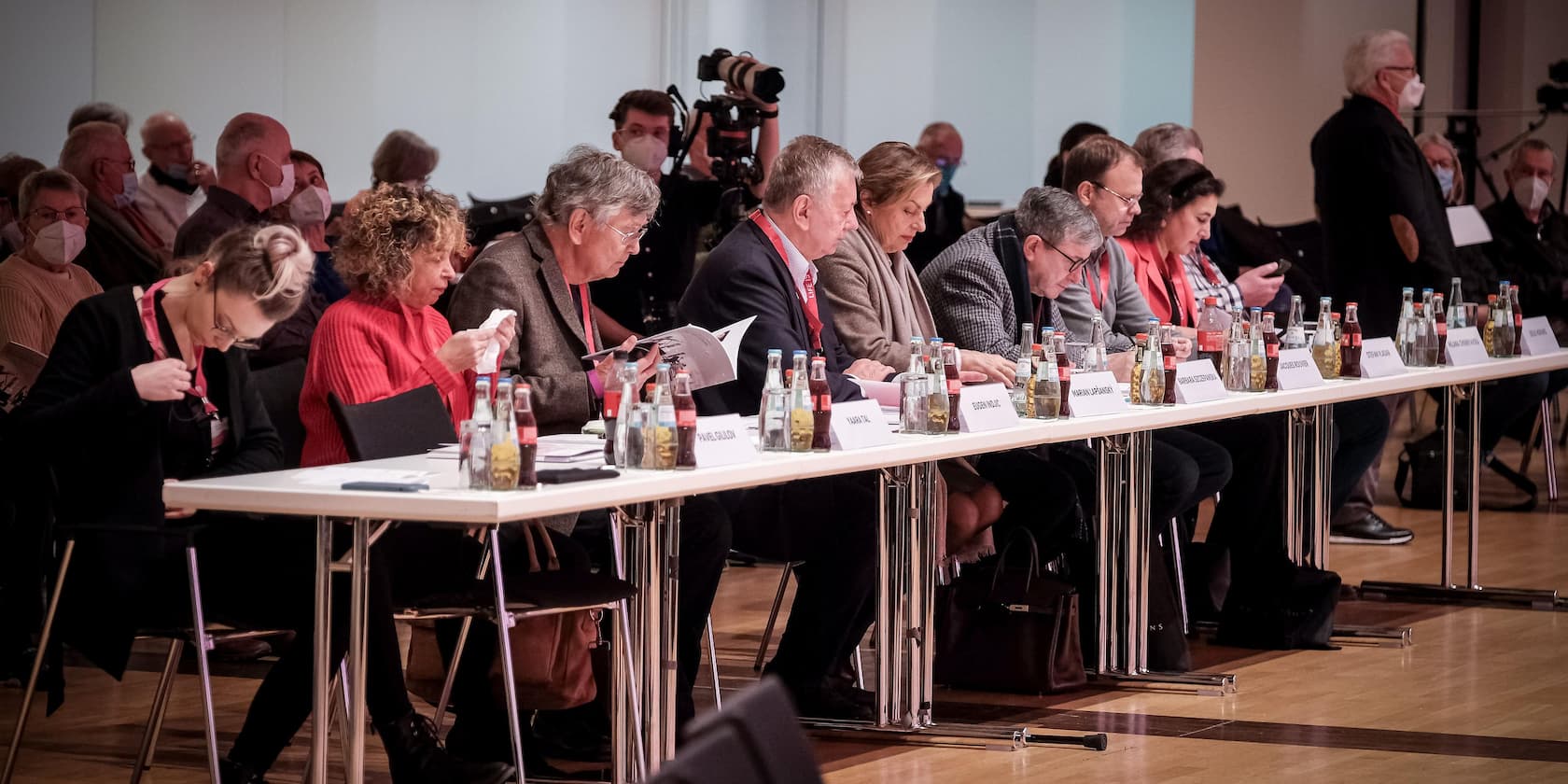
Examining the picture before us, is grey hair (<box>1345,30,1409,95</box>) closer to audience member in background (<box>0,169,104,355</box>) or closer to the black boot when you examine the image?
audience member in background (<box>0,169,104,355</box>)

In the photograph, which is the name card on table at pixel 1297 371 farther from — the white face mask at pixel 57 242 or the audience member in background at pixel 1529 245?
the audience member in background at pixel 1529 245

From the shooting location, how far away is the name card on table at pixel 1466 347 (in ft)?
18.3

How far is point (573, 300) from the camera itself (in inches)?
160

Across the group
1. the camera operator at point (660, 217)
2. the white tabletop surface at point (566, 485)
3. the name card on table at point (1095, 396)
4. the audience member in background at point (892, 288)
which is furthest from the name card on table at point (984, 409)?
the camera operator at point (660, 217)

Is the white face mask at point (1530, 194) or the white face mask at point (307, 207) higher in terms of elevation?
the white face mask at point (1530, 194)

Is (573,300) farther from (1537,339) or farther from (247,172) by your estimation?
(1537,339)

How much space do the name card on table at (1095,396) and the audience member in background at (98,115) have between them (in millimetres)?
3418

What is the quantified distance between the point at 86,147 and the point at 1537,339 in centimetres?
443

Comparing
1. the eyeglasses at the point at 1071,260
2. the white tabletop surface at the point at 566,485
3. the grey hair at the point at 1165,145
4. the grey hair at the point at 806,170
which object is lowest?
the white tabletop surface at the point at 566,485

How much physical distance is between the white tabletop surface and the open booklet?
0.22m

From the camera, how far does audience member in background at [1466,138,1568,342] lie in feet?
27.9

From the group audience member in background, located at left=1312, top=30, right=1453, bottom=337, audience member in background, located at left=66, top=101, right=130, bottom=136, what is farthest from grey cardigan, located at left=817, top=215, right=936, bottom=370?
audience member in background, located at left=66, top=101, right=130, bottom=136

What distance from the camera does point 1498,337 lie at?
590cm

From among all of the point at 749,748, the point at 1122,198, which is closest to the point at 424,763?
the point at 749,748
